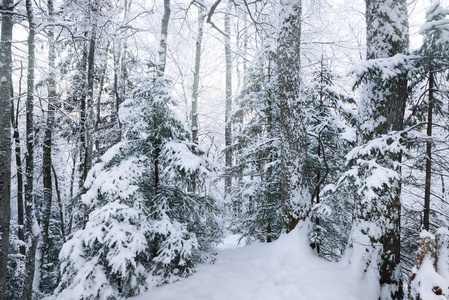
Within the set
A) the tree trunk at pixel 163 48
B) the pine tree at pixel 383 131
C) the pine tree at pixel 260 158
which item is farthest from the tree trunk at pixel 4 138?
the pine tree at pixel 383 131

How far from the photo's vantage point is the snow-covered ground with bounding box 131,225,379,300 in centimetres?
371

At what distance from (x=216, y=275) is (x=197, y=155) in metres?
2.52

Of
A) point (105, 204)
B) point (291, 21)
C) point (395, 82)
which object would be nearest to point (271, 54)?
point (291, 21)

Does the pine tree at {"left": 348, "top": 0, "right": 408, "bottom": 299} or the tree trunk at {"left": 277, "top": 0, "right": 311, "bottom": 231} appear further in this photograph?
the tree trunk at {"left": 277, "top": 0, "right": 311, "bottom": 231}

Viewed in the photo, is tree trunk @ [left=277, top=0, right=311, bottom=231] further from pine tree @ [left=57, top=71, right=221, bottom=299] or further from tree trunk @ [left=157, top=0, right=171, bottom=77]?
tree trunk @ [left=157, top=0, right=171, bottom=77]

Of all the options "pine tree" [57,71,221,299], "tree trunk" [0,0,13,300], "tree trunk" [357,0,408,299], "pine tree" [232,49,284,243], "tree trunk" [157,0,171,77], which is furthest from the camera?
"pine tree" [232,49,284,243]

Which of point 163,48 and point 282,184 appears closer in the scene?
point 282,184

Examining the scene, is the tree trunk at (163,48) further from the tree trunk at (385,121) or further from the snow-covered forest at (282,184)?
the tree trunk at (385,121)

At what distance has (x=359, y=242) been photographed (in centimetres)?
400

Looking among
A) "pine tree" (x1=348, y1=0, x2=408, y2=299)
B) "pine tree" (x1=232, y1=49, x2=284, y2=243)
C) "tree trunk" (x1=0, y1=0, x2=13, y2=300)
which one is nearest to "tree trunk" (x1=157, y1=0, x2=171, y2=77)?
"pine tree" (x1=232, y1=49, x2=284, y2=243)

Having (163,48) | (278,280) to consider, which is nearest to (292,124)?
(278,280)

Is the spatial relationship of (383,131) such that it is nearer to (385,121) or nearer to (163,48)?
(385,121)

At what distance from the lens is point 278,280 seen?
13.9 feet

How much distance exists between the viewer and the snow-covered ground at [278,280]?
12.2 feet
